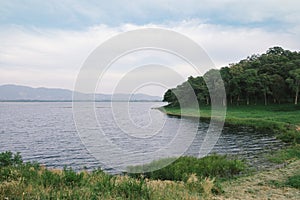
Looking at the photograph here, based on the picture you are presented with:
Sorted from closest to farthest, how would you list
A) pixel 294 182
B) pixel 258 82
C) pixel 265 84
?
pixel 294 182, pixel 265 84, pixel 258 82

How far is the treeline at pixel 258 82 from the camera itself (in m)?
70.2

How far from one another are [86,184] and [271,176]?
9.54 m

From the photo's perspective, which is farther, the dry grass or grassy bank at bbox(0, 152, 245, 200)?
the dry grass

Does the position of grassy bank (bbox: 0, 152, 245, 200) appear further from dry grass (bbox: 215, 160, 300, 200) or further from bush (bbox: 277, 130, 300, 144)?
bush (bbox: 277, 130, 300, 144)

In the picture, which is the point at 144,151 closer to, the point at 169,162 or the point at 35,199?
the point at 169,162

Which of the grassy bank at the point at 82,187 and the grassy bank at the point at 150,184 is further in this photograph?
the grassy bank at the point at 150,184

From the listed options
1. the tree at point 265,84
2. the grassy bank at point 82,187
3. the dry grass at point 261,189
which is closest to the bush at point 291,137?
the dry grass at point 261,189

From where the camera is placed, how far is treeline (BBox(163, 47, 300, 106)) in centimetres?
7019

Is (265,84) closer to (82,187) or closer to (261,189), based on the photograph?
(261,189)

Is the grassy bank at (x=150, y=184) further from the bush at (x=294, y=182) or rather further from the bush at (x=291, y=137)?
the bush at (x=291, y=137)

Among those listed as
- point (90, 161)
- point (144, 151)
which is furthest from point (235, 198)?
point (144, 151)

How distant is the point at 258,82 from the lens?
243ft

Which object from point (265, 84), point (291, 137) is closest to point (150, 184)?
point (291, 137)

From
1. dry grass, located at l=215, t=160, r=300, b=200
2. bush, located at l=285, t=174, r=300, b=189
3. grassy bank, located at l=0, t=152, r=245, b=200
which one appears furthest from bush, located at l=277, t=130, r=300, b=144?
grassy bank, located at l=0, t=152, r=245, b=200
